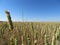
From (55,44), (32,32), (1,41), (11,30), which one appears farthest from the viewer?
(32,32)

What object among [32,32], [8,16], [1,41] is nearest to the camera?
[1,41]

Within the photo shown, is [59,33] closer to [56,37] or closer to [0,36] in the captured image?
[56,37]

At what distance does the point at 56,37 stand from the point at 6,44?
762 mm

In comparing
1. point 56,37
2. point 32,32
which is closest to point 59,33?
point 56,37

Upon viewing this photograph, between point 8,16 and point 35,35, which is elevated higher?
point 8,16

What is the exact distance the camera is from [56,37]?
1602 millimetres

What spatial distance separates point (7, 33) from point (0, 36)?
563 millimetres

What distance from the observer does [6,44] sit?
2.07m

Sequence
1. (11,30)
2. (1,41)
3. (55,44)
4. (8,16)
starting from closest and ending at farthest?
1. (55,44)
2. (1,41)
3. (8,16)
4. (11,30)

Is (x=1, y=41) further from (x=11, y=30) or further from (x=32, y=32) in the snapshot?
(x=32, y=32)

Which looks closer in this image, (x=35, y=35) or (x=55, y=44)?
(x=55, y=44)

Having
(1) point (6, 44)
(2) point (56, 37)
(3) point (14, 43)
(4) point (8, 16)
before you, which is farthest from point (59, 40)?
(4) point (8, 16)

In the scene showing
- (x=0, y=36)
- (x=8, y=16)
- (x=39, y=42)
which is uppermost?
(x=8, y=16)

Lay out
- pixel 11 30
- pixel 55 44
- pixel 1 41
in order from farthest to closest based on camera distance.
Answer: pixel 11 30
pixel 1 41
pixel 55 44
